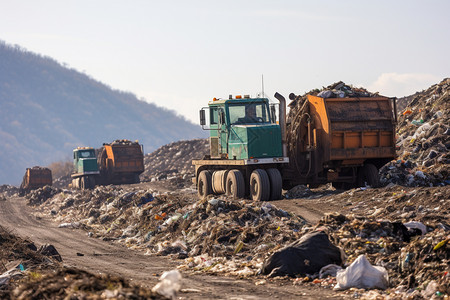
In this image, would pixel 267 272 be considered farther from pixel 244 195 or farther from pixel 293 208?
pixel 244 195

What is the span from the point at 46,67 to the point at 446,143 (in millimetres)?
185511

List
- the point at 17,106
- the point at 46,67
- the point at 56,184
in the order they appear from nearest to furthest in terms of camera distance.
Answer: the point at 56,184 < the point at 17,106 < the point at 46,67

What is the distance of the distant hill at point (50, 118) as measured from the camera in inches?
5344

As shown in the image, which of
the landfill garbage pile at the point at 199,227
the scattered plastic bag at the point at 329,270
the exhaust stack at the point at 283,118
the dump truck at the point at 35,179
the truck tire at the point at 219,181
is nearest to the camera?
the scattered plastic bag at the point at 329,270

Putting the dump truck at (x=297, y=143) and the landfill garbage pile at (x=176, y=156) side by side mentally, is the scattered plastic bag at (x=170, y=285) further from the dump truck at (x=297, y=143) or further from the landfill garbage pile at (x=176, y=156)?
the landfill garbage pile at (x=176, y=156)

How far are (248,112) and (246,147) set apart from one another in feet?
4.24

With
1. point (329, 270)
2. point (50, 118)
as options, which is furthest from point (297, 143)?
point (50, 118)

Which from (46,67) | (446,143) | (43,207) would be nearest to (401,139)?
(446,143)

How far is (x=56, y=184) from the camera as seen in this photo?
59969mm

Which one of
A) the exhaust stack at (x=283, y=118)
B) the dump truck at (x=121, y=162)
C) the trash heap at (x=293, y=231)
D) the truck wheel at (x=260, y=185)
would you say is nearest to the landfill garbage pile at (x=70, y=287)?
the trash heap at (x=293, y=231)

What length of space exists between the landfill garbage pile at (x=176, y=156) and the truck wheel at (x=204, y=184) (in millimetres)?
28325

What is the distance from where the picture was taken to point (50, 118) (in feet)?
517

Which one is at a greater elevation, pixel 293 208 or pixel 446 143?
pixel 446 143

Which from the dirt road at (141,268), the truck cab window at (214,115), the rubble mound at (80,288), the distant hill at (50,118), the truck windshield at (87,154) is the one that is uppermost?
the distant hill at (50,118)
